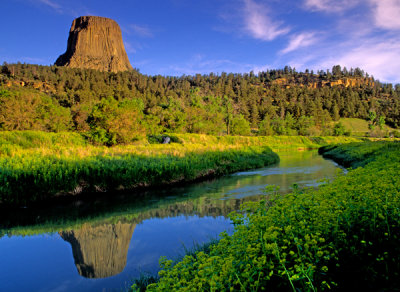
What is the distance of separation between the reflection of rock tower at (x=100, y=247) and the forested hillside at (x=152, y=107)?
659 inches

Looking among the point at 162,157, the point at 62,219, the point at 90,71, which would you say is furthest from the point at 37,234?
the point at 90,71

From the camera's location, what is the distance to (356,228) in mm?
4305

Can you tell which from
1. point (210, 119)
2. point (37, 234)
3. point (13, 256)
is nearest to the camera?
point (13, 256)

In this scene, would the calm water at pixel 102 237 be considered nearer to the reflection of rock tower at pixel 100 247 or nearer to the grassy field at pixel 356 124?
the reflection of rock tower at pixel 100 247

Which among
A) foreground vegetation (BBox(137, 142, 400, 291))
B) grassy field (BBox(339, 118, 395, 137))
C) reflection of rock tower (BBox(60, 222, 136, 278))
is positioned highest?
grassy field (BBox(339, 118, 395, 137))

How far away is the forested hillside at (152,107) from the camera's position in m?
28.4

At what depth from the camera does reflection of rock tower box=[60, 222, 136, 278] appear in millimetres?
6570

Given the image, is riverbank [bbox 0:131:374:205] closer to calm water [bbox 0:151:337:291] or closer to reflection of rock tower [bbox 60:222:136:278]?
calm water [bbox 0:151:337:291]

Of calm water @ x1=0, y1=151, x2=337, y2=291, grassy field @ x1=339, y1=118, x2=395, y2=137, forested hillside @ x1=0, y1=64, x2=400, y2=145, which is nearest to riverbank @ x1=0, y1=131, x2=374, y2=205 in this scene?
calm water @ x1=0, y1=151, x2=337, y2=291

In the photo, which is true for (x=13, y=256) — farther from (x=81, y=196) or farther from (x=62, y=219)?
(x=81, y=196)

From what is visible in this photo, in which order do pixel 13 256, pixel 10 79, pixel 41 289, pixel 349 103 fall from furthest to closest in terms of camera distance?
pixel 349 103 → pixel 10 79 → pixel 13 256 → pixel 41 289

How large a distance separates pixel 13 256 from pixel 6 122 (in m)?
31.9

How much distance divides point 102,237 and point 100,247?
72 centimetres

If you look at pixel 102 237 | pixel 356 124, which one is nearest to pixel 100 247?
pixel 102 237
